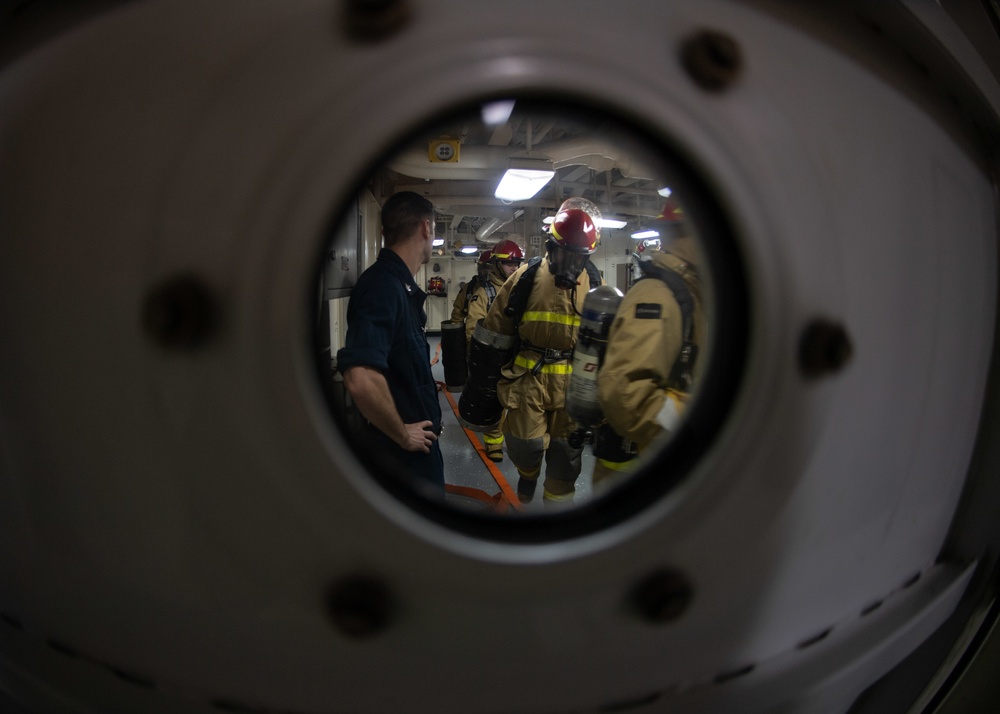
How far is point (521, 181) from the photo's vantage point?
9.62 feet

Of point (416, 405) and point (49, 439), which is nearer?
point (49, 439)

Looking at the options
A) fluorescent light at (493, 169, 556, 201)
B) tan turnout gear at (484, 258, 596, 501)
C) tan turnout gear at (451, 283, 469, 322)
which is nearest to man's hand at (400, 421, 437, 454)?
tan turnout gear at (484, 258, 596, 501)

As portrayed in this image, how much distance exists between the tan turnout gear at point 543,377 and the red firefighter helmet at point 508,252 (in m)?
1.87

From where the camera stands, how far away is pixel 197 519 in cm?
35

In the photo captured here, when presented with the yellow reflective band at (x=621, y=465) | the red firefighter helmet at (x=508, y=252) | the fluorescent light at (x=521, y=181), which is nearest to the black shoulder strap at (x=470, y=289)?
the red firefighter helmet at (x=508, y=252)

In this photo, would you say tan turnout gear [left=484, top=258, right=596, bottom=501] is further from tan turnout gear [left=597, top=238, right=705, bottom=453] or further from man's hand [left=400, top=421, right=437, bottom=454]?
man's hand [left=400, top=421, right=437, bottom=454]

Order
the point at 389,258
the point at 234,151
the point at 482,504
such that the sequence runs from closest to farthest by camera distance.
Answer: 1. the point at 234,151
2. the point at 389,258
3. the point at 482,504

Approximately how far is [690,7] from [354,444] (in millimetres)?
428

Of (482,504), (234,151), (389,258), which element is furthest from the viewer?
(482,504)

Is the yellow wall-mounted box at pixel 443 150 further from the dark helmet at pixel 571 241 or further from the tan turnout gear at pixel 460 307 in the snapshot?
the tan turnout gear at pixel 460 307

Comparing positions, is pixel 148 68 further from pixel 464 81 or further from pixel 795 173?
pixel 795 173

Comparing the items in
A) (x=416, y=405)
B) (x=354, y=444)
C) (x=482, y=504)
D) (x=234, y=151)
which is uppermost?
(x=234, y=151)

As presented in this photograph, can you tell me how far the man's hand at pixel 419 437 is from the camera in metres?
1.32

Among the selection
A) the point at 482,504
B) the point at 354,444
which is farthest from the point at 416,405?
the point at 482,504
